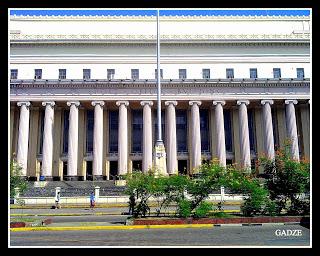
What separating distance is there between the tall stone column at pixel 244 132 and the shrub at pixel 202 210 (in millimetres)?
29289

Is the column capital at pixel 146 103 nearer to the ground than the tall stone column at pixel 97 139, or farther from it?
farther from it

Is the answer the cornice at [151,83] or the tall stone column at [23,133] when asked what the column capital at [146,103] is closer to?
the cornice at [151,83]

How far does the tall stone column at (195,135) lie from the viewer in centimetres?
5222

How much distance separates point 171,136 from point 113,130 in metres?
8.77

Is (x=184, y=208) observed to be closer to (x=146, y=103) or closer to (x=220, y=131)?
(x=220, y=131)

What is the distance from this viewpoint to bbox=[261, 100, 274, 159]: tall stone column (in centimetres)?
5184

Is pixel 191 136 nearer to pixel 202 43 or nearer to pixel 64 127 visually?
pixel 202 43

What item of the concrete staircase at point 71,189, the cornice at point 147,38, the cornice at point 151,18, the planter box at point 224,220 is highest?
the cornice at point 151,18

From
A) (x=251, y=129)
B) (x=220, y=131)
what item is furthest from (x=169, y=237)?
(x=251, y=129)

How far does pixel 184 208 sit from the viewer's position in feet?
74.1

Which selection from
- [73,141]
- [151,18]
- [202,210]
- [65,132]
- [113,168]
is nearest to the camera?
[202,210]

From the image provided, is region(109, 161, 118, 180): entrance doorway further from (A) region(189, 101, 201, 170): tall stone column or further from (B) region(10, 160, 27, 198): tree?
(B) region(10, 160, 27, 198): tree

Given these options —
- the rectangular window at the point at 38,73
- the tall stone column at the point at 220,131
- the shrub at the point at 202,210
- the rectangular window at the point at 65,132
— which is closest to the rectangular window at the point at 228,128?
the tall stone column at the point at 220,131

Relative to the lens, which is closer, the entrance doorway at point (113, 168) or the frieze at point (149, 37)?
the entrance doorway at point (113, 168)
